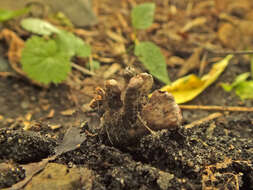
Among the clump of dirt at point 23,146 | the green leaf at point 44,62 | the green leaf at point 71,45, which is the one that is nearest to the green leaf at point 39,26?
the green leaf at point 71,45

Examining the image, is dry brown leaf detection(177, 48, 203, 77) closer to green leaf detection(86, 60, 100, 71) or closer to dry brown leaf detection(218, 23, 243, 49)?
dry brown leaf detection(218, 23, 243, 49)

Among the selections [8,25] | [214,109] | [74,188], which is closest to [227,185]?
[74,188]

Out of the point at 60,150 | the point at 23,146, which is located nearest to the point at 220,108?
the point at 60,150

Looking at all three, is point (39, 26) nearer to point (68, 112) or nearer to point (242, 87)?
point (68, 112)

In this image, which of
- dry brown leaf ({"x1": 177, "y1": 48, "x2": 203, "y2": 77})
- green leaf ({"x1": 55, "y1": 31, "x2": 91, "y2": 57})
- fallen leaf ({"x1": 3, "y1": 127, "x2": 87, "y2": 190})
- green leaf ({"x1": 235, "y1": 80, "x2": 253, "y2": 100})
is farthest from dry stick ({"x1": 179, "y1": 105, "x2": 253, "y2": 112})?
fallen leaf ({"x1": 3, "y1": 127, "x2": 87, "y2": 190})

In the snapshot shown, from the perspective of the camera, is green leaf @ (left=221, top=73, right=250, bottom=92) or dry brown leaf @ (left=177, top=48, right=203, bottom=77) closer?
green leaf @ (left=221, top=73, right=250, bottom=92)
